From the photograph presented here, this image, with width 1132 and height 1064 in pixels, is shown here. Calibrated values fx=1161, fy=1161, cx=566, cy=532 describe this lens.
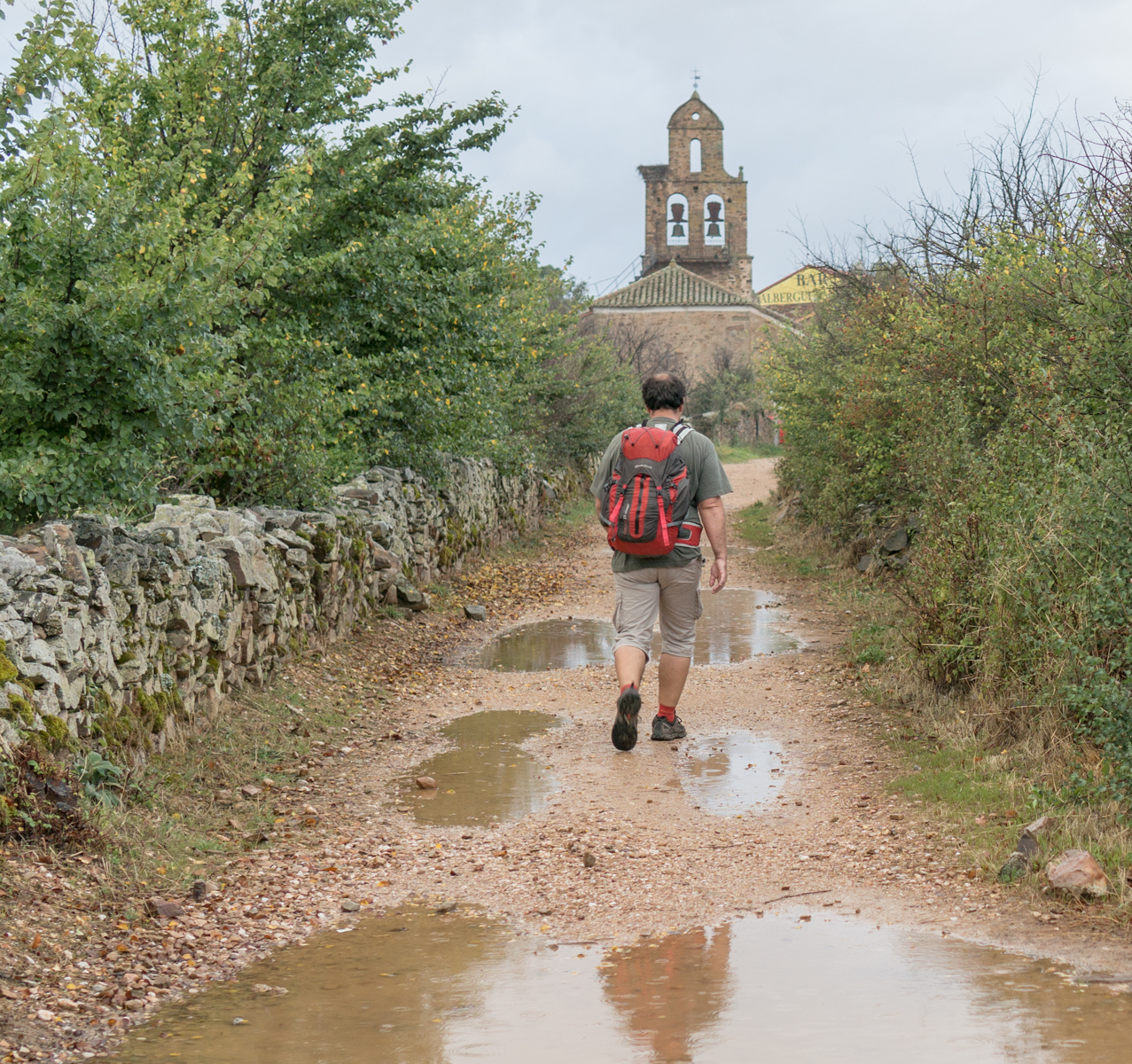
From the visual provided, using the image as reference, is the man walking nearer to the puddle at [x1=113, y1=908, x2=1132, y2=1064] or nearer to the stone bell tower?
the puddle at [x1=113, y1=908, x2=1132, y2=1064]

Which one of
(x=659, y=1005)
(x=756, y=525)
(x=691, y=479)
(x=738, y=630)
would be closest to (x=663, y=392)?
→ (x=691, y=479)

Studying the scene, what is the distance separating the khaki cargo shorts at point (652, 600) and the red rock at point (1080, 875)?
9.18 ft

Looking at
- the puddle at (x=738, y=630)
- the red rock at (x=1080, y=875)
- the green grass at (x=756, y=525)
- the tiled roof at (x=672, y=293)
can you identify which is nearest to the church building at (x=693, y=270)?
the tiled roof at (x=672, y=293)

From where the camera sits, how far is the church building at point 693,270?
47.0 metres

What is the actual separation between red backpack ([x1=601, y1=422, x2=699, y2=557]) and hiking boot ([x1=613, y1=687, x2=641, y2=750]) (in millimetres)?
815

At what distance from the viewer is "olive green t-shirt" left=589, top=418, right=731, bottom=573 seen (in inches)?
267

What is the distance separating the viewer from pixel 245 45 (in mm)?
11234

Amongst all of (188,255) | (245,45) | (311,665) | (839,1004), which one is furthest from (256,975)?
(245,45)

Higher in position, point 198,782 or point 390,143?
point 390,143

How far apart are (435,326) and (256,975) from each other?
917 cm

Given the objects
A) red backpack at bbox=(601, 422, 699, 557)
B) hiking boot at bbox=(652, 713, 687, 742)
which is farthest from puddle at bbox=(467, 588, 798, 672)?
red backpack at bbox=(601, 422, 699, 557)

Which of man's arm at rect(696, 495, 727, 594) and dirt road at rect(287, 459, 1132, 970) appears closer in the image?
dirt road at rect(287, 459, 1132, 970)

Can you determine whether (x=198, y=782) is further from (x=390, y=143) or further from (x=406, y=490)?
(x=390, y=143)

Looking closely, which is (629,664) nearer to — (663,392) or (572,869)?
(663,392)
